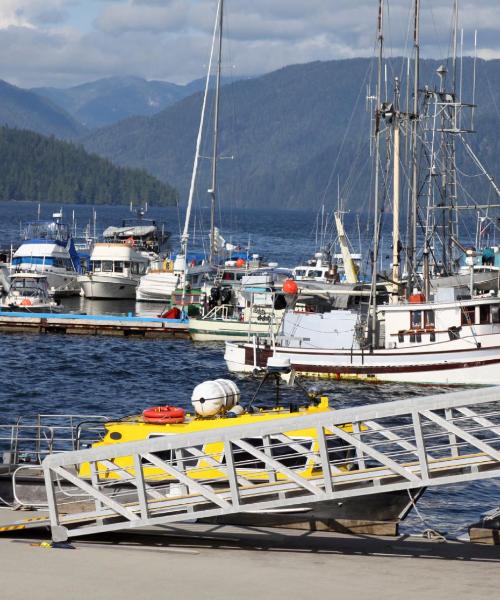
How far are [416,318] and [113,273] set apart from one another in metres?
41.8

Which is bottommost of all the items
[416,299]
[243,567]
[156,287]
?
[243,567]

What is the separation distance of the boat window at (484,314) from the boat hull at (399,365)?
99 centimetres

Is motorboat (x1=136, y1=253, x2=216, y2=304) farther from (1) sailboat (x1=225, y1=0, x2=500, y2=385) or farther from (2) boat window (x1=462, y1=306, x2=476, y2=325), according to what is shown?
(2) boat window (x1=462, y1=306, x2=476, y2=325)

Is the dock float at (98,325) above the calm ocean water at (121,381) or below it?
above

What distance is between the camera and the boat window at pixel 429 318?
45.8m

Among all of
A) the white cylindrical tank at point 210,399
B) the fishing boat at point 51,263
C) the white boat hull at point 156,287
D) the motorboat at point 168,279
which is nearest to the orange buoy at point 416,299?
the white cylindrical tank at point 210,399

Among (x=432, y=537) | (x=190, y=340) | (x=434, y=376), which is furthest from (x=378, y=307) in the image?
(x=432, y=537)

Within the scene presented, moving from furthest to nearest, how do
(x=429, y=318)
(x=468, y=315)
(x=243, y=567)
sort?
(x=429, y=318), (x=468, y=315), (x=243, y=567)

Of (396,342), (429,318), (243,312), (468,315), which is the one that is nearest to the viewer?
(468,315)

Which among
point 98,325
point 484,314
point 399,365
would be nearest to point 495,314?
point 484,314

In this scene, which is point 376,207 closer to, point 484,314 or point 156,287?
point 484,314

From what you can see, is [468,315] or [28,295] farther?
[28,295]

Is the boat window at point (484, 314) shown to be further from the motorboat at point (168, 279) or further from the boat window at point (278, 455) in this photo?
the motorboat at point (168, 279)

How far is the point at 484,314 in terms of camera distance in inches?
1801
